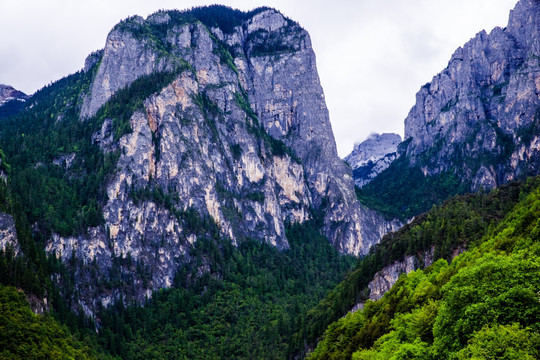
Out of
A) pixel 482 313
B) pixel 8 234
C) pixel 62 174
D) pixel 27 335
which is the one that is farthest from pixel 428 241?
pixel 62 174

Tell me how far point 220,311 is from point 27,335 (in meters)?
71.6

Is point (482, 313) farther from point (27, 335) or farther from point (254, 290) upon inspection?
point (254, 290)

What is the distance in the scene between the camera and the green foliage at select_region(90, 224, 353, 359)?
136 meters

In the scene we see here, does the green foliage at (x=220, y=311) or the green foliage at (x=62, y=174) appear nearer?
the green foliage at (x=220, y=311)

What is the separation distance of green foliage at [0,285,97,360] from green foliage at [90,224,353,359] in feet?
106

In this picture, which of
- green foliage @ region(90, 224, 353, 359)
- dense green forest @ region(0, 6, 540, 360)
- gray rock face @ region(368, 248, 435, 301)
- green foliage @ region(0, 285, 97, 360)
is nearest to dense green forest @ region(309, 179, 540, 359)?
dense green forest @ region(0, 6, 540, 360)

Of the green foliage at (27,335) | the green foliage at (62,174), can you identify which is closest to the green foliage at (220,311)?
the green foliage at (62,174)

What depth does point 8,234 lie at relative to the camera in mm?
124250

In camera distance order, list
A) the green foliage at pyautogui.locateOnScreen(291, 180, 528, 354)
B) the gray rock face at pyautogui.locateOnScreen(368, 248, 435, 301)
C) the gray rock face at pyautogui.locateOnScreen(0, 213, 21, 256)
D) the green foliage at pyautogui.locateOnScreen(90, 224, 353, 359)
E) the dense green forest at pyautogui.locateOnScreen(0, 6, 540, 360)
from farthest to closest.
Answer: the green foliage at pyautogui.locateOnScreen(90, 224, 353, 359) < the gray rock face at pyautogui.locateOnScreen(0, 213, 21, 256) < the gray rock face at pyautogui.locateOnScreen(368, 248, 435, 301) < the green foliage at pyautogui.locateOnScreen(291, 180, 528, 354) < the dense green forest at pyautogui.locateOnScreen(0, 6, 540, 360)

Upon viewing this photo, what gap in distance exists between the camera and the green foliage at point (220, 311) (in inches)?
5354

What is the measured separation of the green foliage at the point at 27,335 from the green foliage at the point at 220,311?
106 ft

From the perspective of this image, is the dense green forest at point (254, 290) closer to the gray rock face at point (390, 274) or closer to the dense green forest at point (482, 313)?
the dense green forest at point (482, 313)

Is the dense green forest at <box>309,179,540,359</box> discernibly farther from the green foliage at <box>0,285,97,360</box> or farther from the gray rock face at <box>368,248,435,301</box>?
the green foliage at <box>0,285,97,360</box>

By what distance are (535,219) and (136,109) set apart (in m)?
160
